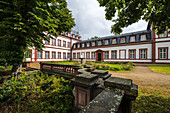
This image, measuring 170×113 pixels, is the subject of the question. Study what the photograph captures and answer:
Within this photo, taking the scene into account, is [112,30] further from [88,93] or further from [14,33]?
[14,33]

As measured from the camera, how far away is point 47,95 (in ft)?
14.1

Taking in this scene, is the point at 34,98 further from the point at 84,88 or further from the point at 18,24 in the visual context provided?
the point at 18,24

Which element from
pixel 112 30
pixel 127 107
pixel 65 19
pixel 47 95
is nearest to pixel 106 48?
pixel 65 19

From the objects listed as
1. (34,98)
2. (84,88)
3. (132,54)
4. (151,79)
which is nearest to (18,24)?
(34,98)

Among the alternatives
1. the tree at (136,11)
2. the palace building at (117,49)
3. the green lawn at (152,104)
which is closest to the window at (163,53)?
the palace building at (117,49)

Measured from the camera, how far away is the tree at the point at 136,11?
2.83 metres

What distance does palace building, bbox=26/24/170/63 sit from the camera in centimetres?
1585

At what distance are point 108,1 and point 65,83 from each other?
16.9ft

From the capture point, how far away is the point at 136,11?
9.93 feet

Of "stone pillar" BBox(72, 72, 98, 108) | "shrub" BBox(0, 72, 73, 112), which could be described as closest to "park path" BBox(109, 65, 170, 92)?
"stone pillar" BBox(72, 72, 98, 108)

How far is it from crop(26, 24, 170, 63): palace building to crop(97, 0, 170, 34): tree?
10.3 metres

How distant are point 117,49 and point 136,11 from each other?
742 inches

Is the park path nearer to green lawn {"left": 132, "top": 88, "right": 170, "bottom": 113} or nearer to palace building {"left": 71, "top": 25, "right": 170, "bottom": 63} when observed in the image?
green lawn {"left": 132, "top": 88, "right": 170, "bottom": 113}

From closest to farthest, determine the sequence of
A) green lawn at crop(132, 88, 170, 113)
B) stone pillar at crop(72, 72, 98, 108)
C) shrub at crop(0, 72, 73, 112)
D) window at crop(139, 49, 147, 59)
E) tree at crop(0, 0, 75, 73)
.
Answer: stone pillar at crop(72, 72, 98, 108), green lawn at crop(132, 88, 170, 113), shrub at crop(0, 72, 73, 112), tree at crop(0, 0, 75, 73), window at crop(139, 49, 147, 59)
